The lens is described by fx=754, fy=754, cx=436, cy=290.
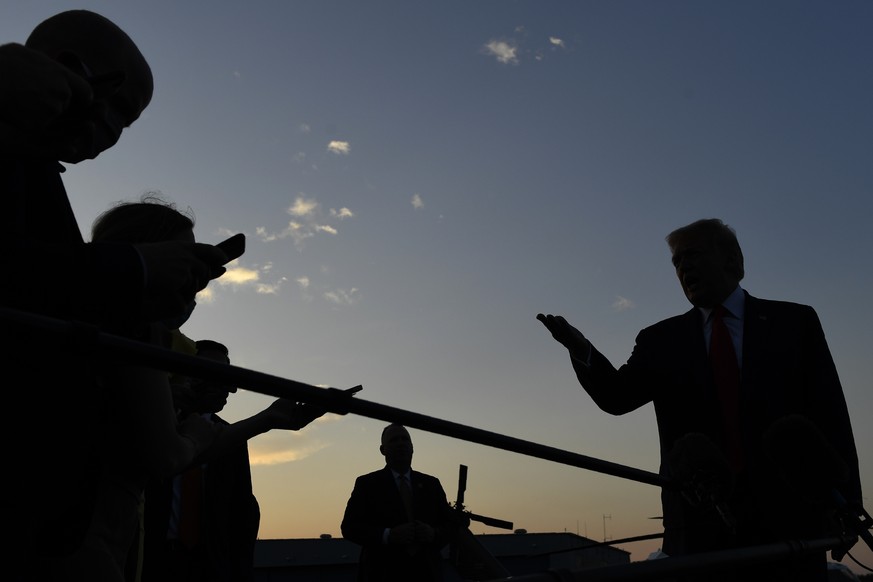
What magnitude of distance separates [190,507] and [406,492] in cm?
358

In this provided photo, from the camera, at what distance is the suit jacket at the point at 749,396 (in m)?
3.36

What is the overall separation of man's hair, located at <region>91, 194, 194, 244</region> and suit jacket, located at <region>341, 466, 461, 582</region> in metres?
6.14

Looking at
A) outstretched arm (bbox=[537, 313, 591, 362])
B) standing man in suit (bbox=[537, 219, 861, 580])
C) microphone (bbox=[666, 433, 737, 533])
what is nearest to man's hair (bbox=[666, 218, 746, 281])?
standing man in suit (bbox=[537, 219, 861, 580])

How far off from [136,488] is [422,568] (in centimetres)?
641

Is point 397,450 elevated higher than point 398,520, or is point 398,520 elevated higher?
point 397,450

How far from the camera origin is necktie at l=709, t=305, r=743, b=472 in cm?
352

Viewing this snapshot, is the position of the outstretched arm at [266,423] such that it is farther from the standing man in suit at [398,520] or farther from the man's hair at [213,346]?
the standing man in suit at [398,520]

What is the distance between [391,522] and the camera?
805 cm

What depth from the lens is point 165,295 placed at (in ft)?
4.59

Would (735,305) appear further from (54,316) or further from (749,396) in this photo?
(54,316)

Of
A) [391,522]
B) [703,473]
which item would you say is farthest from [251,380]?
[391,522]

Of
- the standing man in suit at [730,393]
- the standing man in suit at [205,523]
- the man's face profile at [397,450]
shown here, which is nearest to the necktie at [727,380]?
the standing man in suit at [730,393]

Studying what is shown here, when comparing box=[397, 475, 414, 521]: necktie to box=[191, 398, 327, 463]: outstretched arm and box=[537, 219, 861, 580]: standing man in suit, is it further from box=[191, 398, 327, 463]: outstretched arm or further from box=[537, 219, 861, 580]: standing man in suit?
box=[191, 398, 327, 463]: outstretched arm

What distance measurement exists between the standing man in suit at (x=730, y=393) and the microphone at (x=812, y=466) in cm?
1
